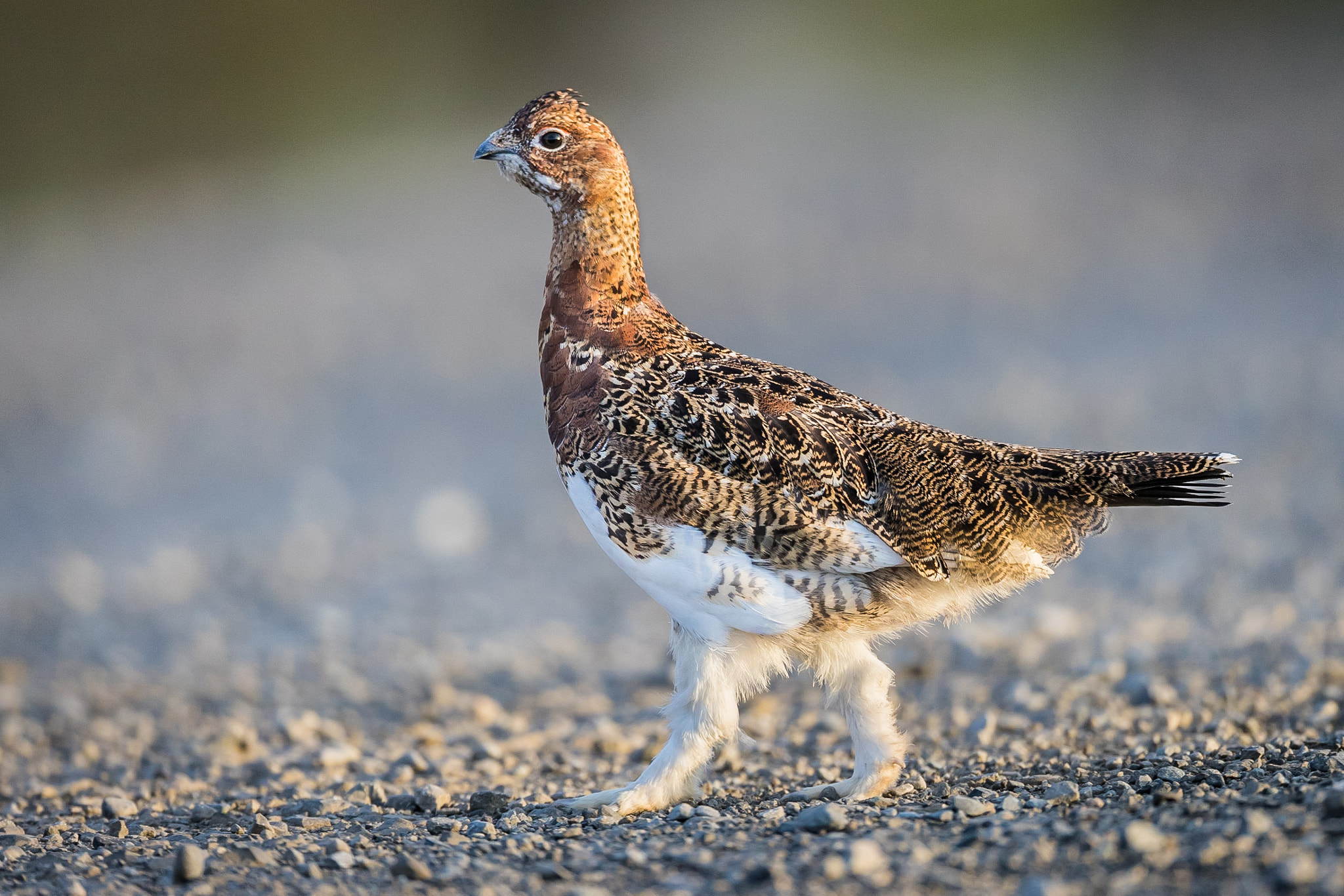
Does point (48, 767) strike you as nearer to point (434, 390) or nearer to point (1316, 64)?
point (434, 390)

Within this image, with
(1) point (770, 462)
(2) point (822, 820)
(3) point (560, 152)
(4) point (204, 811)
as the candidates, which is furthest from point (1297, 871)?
(4) point (204, 811)

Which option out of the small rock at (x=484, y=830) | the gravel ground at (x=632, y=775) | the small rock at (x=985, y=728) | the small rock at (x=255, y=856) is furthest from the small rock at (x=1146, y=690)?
the small rock at (x=255, y=856)

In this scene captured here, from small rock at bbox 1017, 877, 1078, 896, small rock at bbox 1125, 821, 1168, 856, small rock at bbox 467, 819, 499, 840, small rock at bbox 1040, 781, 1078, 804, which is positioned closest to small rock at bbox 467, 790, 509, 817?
small rock at bbox 467, 819, 499, 840

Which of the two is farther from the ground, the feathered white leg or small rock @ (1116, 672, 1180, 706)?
small rock @ (1116, 672, 1180, 706)

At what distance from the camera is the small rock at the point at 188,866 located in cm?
426

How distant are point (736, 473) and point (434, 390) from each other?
10.7m

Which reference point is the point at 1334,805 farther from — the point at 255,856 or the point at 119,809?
the point at 119,809

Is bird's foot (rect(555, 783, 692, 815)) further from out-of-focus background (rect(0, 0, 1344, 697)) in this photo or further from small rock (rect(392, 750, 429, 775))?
out-of-focus background (rect(0, 0, 1344, 697))

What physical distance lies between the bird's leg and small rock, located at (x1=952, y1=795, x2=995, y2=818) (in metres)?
0.65

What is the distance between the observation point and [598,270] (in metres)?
5.68

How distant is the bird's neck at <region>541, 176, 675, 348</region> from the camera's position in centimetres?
563

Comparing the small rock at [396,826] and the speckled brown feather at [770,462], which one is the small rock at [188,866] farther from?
the speckled brown feather at [770,462]

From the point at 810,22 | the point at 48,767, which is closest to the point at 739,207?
the point at 810,22

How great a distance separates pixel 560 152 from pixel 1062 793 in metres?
3.32
